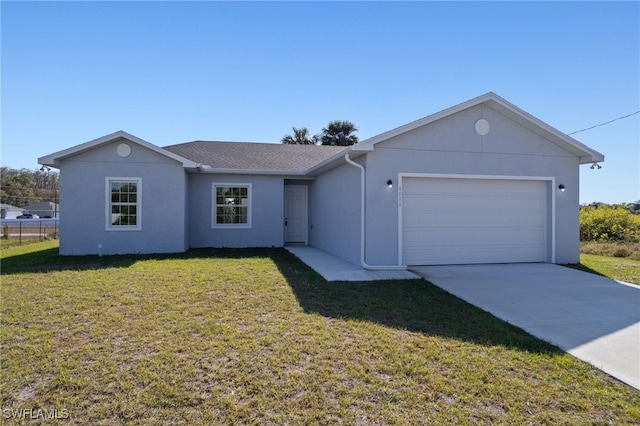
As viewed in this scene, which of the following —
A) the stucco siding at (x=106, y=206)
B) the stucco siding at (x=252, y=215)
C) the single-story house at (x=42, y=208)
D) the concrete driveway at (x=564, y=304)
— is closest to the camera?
the concrete driveway at (x=564, y=304)

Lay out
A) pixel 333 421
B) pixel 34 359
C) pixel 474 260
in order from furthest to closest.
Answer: pixel 474 260 → pixel 34 359 → pixel 333 421

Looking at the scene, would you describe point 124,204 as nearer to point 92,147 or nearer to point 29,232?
point 92,147

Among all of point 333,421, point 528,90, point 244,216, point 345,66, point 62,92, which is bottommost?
point 333,421

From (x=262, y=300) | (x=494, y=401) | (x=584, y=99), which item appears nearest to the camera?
(x=494, y=401)

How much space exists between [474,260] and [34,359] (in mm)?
9006

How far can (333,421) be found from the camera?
2.68 m

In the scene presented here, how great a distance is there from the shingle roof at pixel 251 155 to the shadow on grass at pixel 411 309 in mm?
7011

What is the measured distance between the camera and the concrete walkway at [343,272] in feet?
25.1

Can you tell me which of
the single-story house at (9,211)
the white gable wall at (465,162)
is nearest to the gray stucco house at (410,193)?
the white gable wall at (465,162)

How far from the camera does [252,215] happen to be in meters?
13.3

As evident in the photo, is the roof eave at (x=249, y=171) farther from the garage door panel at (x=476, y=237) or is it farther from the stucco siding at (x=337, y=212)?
the garage door panel at (x=476, y=237)

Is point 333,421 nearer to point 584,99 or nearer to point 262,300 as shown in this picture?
point 262,300

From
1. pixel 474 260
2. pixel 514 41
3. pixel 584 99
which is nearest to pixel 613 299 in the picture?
pixel 474 260

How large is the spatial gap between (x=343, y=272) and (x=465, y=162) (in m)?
4.20
